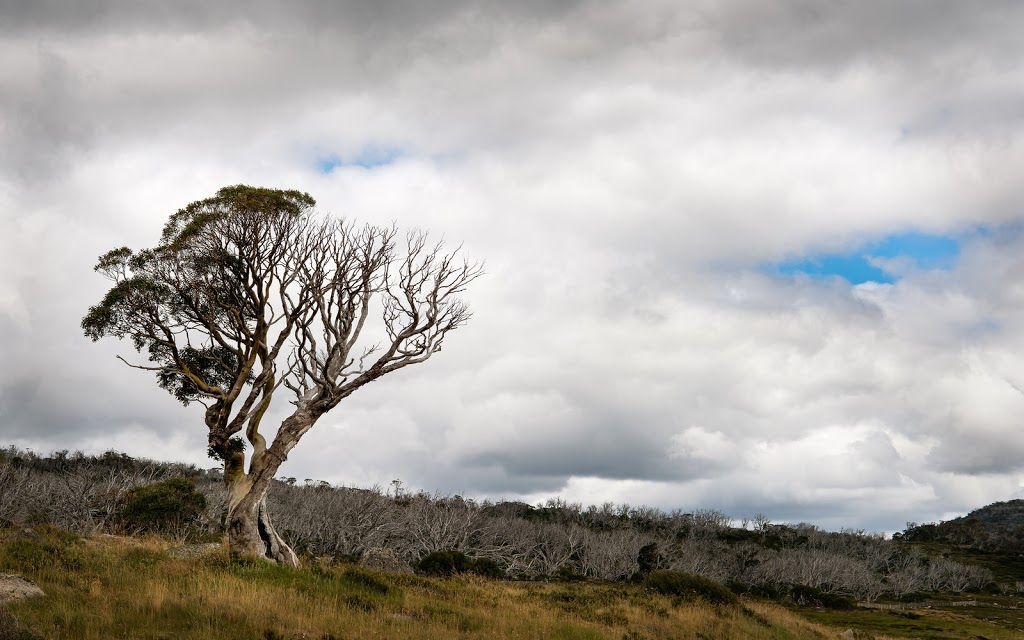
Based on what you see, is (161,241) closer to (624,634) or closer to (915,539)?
(624,634)

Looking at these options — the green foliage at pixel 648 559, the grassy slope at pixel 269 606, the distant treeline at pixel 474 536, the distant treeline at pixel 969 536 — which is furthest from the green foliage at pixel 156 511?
the distant treeline at pixel 969 536

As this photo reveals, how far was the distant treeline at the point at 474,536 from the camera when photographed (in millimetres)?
50188

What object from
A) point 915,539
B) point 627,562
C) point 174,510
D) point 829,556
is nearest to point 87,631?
point 174,510

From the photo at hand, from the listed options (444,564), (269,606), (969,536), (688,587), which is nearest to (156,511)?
(444,564)

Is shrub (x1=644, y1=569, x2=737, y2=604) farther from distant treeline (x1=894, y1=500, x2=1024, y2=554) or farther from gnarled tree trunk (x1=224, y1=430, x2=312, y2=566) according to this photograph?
distant treeline (x1=894, y1=500, x2=1024, y2=554)

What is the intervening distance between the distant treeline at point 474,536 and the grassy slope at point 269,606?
57.6ft

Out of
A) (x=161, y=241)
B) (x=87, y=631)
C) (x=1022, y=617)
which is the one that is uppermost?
(x=161, y=241)

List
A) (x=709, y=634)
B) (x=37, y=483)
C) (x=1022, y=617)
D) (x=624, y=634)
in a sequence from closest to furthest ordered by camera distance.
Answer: (x=624, y=634) < (x=709, y=634) < (x=37, y=483) < (x=1022, y=617)

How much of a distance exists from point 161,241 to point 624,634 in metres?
20.5

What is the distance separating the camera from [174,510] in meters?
47.4

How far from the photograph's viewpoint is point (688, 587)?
35.5m

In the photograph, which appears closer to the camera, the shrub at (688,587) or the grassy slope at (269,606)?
the grassy slope at (269,606)

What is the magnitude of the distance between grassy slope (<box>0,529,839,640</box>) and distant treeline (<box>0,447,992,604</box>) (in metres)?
17.6

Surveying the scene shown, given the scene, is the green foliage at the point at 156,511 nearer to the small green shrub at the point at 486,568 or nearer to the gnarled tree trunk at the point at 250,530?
the small green shrub at the point at 486,568
